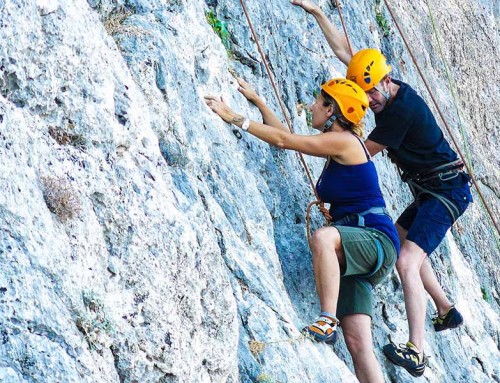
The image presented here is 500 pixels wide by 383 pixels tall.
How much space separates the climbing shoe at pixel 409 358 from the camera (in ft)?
26.8

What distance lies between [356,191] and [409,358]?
1962 millimetres

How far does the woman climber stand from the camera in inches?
274

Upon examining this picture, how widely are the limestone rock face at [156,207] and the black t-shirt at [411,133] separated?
3.17ft

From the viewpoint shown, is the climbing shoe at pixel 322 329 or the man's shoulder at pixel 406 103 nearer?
the climbing shoe at pixel 322 329

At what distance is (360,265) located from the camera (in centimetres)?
709

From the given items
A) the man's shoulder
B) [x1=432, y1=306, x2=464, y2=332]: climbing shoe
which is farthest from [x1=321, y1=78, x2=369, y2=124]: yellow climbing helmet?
[x1=432, y1=306, x2=464, y2=332]: climbing shoe

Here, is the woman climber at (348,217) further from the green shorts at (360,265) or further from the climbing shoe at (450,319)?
the climbing shoe at (450,319)

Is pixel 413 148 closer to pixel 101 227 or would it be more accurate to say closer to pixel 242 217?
pixel 242 217

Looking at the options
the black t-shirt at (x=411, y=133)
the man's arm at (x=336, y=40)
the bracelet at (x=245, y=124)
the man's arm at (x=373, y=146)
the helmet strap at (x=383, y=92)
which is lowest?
the bracelet at (x=245, y=124)

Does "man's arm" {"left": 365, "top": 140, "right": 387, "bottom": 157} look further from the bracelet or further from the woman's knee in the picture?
the woman's knee

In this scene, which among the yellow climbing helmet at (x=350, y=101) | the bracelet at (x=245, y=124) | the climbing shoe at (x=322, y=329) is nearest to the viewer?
the climbing shoe at (x=322, y=329)

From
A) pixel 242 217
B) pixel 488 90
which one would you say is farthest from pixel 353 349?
pixel 488 90

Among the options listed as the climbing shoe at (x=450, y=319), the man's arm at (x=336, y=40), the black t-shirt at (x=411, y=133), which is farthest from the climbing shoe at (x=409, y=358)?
the man's arm at (x=336, y=40)

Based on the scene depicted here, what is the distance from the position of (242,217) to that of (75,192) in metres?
2.61
